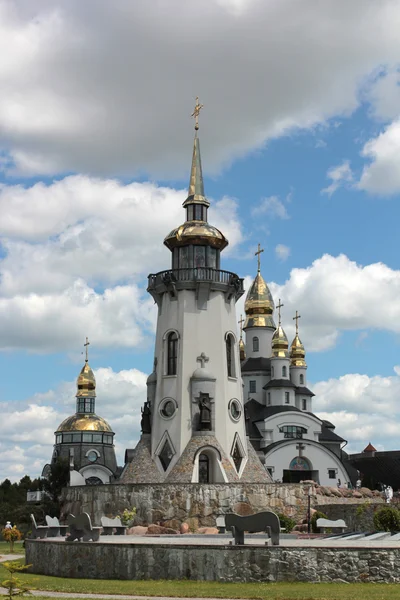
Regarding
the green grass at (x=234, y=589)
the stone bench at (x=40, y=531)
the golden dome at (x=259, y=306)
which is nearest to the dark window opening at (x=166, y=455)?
the stone bench at (x=40, y=531)

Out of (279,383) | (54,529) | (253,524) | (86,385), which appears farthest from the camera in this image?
(86,385)

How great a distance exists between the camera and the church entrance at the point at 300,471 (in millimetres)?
61906

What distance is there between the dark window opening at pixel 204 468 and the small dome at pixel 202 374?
3791mm

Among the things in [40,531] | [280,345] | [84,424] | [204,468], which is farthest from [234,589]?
[84,424]

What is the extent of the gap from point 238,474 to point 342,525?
1305 cm

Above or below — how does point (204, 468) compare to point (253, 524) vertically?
above

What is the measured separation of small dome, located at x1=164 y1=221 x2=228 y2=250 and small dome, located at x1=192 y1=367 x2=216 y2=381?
22.7 ft

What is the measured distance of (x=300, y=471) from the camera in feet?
205

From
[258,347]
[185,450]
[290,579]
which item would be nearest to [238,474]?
[185,450]

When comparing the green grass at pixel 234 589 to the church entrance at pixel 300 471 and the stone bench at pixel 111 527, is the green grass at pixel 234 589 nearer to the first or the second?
the stone bench at pixel 111 527

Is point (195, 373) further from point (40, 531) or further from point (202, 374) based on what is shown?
point (40, 531)

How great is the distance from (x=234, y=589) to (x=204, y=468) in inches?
920

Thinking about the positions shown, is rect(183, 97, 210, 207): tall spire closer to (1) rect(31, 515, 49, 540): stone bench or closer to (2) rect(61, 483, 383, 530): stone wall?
(2) rect(61, 483, 383, 530): stone wall

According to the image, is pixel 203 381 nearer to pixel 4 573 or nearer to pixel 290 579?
pixel 4 573
